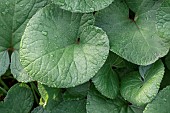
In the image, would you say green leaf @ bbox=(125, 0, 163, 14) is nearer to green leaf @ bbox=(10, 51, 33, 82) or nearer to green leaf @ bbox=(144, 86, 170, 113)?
green leaf @ bbox=(144, 86, 170, 113)

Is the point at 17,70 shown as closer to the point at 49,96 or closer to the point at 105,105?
the point at 49,96

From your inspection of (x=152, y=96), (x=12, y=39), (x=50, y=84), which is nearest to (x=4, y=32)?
(x=12, y=39)

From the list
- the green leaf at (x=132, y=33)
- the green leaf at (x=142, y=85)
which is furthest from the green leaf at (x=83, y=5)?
the green leaf at (x=142, y=85)

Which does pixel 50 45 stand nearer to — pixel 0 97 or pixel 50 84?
pixel 50 84

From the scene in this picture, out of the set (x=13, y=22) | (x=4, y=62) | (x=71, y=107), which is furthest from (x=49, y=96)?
(x=13, y=22)

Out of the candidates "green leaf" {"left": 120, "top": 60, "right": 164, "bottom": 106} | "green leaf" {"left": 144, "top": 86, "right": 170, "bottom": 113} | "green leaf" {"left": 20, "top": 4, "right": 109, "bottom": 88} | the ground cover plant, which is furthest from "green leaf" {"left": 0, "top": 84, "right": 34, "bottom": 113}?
"green leaf" {"left": 144, "top": 86, "right": 170, "bottom": 113}
